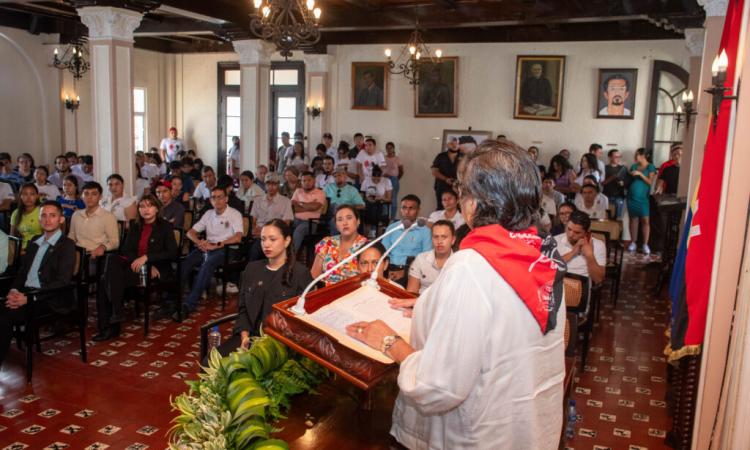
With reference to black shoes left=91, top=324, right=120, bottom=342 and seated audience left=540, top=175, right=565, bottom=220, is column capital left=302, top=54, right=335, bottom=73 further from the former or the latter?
black shoes left=91, top=324, right=120, bottom=342

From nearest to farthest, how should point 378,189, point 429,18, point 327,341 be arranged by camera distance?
1. point 327,341
2. point 429,18
3. point 378,189

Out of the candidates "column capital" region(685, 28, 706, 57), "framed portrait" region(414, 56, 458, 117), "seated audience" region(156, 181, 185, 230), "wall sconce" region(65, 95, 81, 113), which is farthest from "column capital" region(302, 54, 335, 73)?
"column capital" region(685, 28, 706, 57)

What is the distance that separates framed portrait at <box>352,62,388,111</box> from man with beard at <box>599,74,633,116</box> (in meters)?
4.57

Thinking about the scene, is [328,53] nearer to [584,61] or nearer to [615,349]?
[584,61]

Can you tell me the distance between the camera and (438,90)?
13.5m

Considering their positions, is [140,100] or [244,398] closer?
[244,398]

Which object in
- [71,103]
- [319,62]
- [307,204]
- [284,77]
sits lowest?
[307,204]

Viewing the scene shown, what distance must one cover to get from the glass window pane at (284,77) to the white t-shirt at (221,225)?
9054 millimetres

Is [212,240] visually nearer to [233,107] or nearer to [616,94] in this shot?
[616,94]

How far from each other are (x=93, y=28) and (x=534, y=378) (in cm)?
870

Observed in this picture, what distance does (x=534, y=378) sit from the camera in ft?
5.74

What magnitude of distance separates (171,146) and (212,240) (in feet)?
33.6

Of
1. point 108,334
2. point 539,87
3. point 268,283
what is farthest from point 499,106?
point 268,283

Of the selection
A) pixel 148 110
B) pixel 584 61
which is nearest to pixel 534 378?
pixel 584 61
